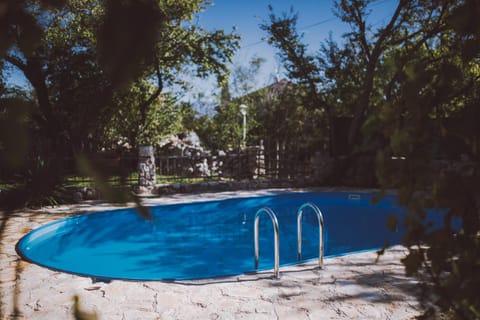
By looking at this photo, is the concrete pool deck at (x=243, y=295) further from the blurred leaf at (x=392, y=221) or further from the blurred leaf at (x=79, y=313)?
the blurred leaf at (x=79, y=313)

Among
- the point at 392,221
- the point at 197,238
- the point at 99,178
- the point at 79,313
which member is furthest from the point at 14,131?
the point at 197,238

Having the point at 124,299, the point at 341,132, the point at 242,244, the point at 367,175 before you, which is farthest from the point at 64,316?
the point at 341,132

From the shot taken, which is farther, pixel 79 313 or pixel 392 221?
pixel 392 221

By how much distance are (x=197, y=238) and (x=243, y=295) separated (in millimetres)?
4128

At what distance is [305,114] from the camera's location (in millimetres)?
17203

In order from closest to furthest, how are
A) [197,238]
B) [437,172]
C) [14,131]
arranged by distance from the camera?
[14,131], [437,172], [197,238]

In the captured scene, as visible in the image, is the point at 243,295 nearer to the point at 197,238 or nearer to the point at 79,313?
the point at 79,313

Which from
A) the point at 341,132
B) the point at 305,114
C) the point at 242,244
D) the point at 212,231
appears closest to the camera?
the point at 242,244

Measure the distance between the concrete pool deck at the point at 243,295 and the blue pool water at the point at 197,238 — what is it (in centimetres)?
97

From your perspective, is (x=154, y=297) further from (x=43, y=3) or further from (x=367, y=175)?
(x=367, y=175)

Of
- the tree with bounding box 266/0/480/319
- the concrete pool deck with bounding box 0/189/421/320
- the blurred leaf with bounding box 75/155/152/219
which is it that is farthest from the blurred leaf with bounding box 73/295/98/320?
the concrete pool deck with bounding box 0/189/421/320

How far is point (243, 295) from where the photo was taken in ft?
11.6

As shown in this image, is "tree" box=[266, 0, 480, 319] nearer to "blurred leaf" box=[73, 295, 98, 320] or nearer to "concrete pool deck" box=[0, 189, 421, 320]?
"blurred leaf" box=[73, 295, 98, 320]

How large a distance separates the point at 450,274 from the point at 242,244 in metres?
6.46
